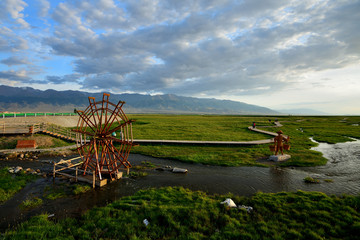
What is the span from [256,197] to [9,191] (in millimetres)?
19535

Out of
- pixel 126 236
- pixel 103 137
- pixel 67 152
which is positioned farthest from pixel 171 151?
pixel 126 236

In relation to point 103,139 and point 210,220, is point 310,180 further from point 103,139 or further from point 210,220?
point 103,139

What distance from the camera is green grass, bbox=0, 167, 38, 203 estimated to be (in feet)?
44.8

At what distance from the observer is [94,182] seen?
614 inches

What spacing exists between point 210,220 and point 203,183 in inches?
254

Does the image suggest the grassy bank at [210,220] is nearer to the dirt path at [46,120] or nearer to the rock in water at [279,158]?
the rock in water at [279,158]

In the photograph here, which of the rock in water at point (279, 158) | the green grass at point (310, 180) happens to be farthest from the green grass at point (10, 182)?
the rock in water at point (279, 158)

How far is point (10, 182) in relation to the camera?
15578 millimetres

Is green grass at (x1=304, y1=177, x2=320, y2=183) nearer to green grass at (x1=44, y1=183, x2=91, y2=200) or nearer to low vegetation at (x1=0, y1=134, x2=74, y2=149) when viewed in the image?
green grass at (x1=44, y1=183, x2=91, y2=200)

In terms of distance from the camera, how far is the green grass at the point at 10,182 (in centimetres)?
1366

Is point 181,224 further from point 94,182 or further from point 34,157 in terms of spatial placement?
point 34,157

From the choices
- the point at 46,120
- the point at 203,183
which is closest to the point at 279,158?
the point at 203,183

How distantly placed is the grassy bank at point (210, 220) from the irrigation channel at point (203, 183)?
67.4 inches

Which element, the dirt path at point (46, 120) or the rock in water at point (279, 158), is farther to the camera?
the dirt path at point (46, 120)
